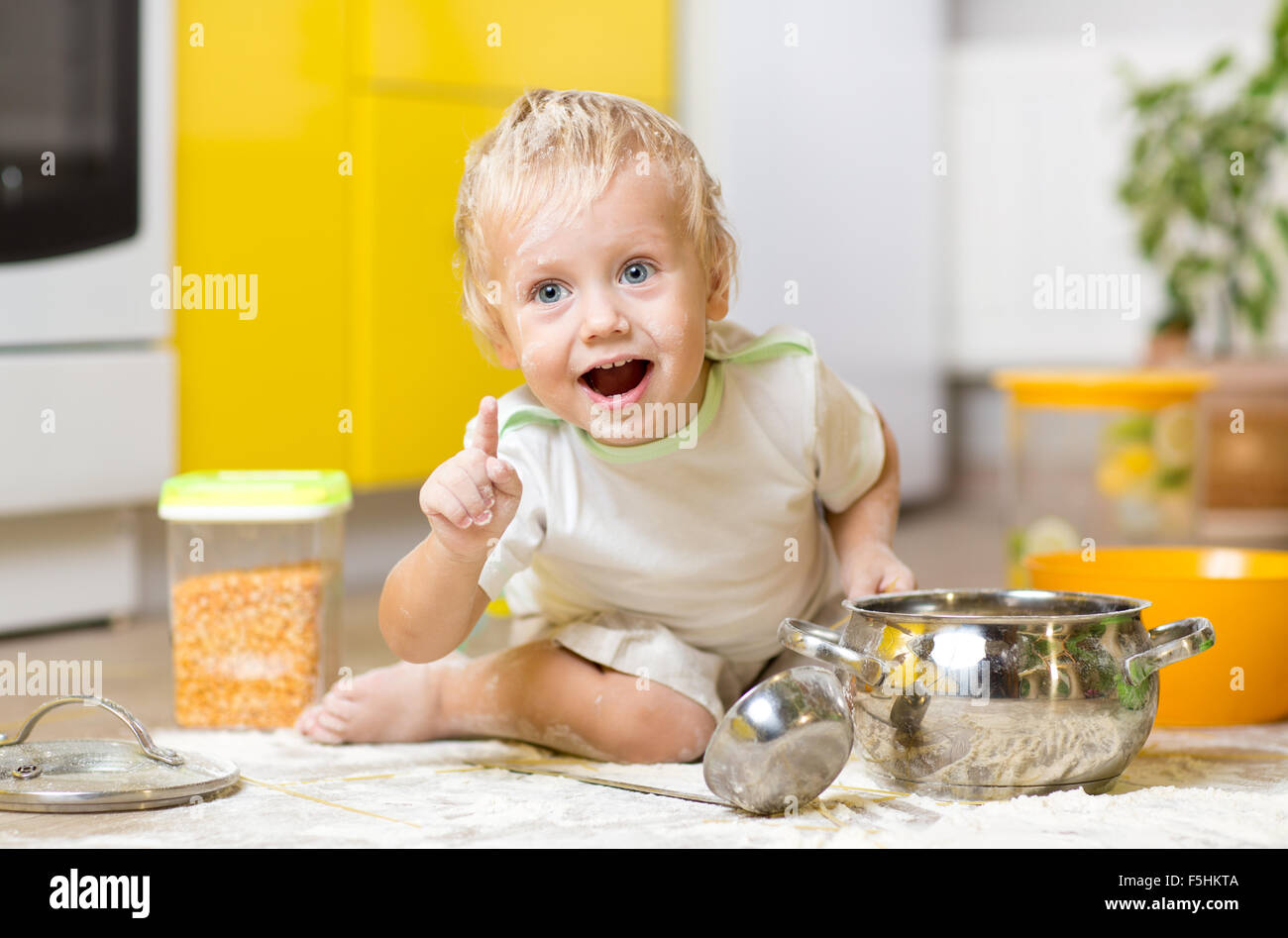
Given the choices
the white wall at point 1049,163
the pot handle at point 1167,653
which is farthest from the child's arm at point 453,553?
the white wall at point 1049,163

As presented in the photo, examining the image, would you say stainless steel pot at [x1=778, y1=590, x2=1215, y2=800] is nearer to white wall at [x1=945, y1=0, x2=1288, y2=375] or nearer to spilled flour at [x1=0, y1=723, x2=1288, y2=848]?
spilled flour at [x1=0, y1=723, x2=1288, y2=848]

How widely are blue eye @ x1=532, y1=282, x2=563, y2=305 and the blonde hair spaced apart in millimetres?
39

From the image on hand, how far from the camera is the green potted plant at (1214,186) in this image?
259 cm

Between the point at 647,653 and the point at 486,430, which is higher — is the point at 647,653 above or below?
below

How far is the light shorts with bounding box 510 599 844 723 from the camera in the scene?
1.02 m

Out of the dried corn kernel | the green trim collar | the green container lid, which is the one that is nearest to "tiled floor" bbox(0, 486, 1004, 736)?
the dried corn kernel

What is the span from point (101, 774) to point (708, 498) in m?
0.41

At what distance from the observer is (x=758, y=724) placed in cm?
82

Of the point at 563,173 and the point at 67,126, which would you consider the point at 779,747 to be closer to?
the point at 563,173

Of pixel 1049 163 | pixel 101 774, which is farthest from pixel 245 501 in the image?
pixel 1049 163

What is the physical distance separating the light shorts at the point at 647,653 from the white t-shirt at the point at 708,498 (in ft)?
A: 0.04

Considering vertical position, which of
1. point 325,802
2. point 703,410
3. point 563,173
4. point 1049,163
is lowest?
point 325,802

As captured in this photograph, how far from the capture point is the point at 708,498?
3.36 ft
